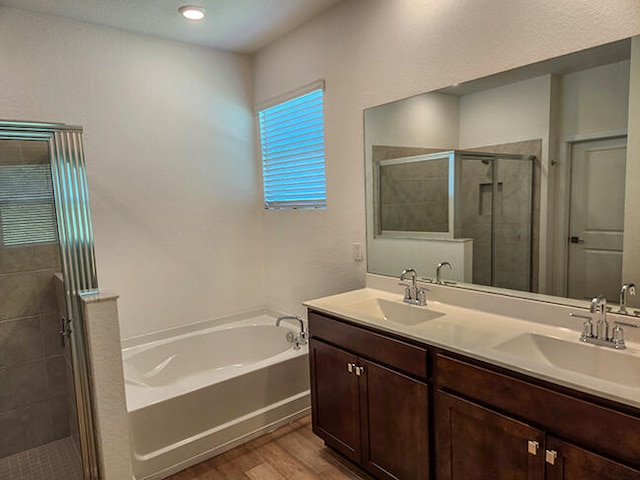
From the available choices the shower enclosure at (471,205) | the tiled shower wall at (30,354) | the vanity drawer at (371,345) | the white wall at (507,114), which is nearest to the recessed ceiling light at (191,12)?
the shower enclosure at (471,205)

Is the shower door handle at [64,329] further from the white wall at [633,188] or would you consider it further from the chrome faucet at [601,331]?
the white wall at [633,188]

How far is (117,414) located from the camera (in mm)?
2014

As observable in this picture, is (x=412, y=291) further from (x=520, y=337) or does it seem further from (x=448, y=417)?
(x=448, y=417)

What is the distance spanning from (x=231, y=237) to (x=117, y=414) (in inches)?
70.4

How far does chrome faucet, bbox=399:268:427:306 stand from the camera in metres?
2.28

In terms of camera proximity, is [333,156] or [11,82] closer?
[11,82]

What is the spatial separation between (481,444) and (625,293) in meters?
0.81

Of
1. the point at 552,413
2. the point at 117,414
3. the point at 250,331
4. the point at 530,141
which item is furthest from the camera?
the point at 250,331

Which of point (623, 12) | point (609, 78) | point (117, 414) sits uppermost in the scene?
point (623, 12)

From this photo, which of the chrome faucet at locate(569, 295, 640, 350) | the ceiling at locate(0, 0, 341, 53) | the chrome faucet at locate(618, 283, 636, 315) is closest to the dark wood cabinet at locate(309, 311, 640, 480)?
the chrome faucet at locate(569, 295, 640, 350)

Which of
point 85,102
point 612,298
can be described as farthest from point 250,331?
point 612,298

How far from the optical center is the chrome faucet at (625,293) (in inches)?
62.6

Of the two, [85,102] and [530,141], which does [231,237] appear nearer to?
[85,102]

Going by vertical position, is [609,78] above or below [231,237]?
above
